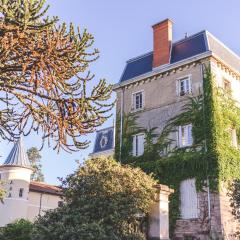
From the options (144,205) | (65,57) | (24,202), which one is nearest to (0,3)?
(65,57)

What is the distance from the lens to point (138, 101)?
30578 millimetres

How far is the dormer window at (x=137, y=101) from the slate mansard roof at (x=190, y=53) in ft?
4.78

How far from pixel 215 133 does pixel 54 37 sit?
1775cm

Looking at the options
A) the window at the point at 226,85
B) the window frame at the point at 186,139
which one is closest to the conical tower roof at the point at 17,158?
the window frame at the point at 186,139

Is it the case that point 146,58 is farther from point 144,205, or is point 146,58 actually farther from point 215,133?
point 144,205

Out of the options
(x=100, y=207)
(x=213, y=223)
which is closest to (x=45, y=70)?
(x=100, y=207)

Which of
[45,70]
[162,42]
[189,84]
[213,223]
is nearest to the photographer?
[45,70]

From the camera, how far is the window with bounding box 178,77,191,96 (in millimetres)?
27500

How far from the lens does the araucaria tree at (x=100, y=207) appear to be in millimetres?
16125

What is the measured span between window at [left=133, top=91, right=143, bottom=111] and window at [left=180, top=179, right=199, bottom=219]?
7275 mm

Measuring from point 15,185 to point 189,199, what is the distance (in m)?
22.5

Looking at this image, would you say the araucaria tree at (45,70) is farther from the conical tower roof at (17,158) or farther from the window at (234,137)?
the conical tower roof at (17,158)

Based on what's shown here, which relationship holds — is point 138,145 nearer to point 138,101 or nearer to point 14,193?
point 138,101

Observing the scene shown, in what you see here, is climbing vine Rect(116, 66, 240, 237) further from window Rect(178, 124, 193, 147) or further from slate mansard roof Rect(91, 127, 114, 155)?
slate mansard roof Rect(91, 127, 114, 155)
